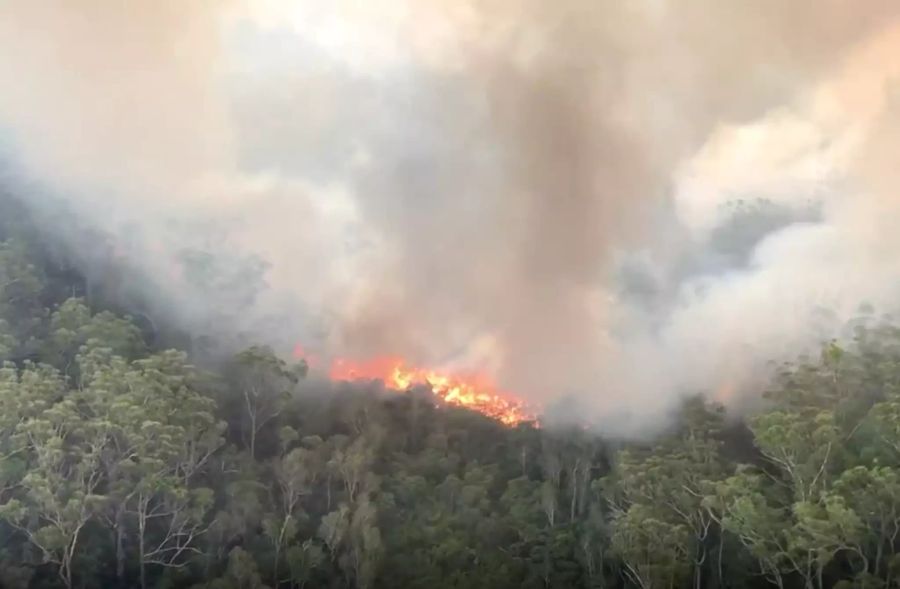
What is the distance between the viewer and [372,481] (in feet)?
66.4

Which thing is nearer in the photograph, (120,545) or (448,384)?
(120,545)

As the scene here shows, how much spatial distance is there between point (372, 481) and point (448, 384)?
5867 millimetres

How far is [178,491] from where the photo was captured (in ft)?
58.3

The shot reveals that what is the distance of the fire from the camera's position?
2402 cm

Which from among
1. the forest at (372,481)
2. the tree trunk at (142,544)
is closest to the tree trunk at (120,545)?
the forest at (372,481)

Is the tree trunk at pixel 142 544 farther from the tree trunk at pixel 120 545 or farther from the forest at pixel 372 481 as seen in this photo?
the tree trunk at pixel 120 545

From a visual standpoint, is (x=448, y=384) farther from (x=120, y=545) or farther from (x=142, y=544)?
(x=120, y=545)

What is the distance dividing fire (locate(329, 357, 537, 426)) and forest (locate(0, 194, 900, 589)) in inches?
42.4

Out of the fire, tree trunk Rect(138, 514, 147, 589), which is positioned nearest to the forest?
tree trunk Rect(138, 514, 147, 589)

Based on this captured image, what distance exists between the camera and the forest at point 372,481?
56.2 ft

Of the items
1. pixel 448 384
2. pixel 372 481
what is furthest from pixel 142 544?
pixel 448 384

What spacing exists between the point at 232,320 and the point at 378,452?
17.7ft

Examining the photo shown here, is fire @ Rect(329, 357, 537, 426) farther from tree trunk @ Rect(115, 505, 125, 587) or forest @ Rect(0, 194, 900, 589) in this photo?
tree trunk @ Rect(115, 505, 125, 587)

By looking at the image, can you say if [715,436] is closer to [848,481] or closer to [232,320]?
[848,481]
